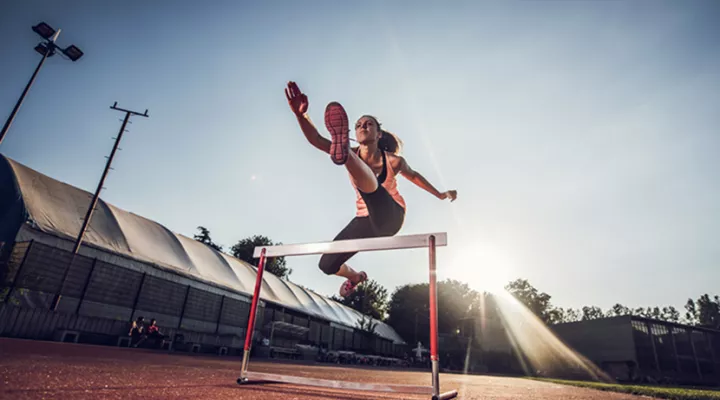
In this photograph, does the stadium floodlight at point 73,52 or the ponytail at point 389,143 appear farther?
the stadium floodlight at point 73,52

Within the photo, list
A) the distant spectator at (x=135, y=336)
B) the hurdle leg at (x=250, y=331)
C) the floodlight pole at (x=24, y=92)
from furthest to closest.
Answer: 1. the distant spectator at (x=135, y=336)
2. the floodlight pole at (x=24, y=92)
3. the hurdle leg at (x=250, y=331)

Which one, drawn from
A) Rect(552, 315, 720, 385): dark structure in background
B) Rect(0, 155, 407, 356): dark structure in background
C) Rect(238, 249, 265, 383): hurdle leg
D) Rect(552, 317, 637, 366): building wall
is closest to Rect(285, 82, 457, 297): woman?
Rect(238, 249, 265, 383): hurdle leg

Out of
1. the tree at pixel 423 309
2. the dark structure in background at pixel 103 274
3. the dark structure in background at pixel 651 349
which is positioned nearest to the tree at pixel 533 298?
the tree at pixel 423 309

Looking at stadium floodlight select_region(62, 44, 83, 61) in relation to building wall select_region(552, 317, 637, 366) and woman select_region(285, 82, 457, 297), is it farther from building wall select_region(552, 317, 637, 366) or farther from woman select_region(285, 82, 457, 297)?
building wall select_region(552, 317, 637, 366)

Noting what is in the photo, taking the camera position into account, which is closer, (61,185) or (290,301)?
(61,185)

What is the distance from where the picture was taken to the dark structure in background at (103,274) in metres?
12.5

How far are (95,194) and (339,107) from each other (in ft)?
59.2

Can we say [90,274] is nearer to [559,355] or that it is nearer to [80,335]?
[80,335]

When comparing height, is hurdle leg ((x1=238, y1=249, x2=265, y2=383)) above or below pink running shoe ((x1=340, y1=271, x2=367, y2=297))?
below

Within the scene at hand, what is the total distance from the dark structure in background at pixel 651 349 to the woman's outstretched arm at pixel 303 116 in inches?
1188

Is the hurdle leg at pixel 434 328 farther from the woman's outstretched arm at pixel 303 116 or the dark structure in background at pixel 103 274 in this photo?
the dark structure in background at pixel 103 274

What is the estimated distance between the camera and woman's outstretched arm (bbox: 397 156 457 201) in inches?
160

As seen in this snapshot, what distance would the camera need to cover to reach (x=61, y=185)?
54.8 feet

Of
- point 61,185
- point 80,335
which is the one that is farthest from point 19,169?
point 80,335
